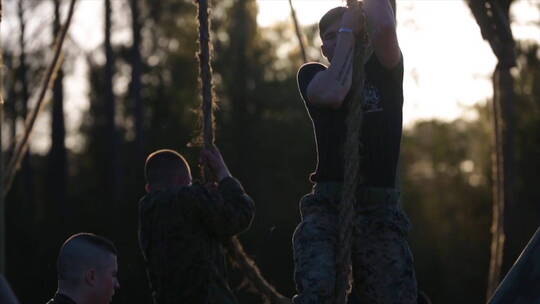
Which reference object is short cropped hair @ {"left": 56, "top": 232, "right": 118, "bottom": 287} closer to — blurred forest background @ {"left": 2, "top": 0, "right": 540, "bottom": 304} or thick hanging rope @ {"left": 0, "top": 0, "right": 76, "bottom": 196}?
thick hanging rope @ {"left": 0, "top": 0, "right": 76, "bottom": 196}

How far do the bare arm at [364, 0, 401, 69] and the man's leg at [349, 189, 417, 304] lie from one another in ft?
1.88

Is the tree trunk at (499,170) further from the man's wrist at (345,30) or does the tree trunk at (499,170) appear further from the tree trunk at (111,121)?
the tree trunk at (111,121)

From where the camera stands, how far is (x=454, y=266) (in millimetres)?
22750

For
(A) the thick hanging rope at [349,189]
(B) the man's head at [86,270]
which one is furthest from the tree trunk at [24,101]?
(A) the thick hanging rope at [349,189]

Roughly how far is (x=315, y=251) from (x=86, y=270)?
3.06 ft

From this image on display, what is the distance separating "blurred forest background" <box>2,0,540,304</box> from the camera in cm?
2117

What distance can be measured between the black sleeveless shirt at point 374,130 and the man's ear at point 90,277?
3.32 ft

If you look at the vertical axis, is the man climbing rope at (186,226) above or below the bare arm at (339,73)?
below

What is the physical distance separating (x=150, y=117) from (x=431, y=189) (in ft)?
30.8

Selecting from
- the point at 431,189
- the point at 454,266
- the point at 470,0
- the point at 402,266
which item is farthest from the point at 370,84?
the point at 431,189

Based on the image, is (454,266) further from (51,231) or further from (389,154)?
Result: (389,154)

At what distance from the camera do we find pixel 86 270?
14.7ft

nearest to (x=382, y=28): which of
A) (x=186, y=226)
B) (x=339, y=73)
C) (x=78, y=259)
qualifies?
(x=339, y=73)

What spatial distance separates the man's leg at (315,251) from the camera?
170 inches
